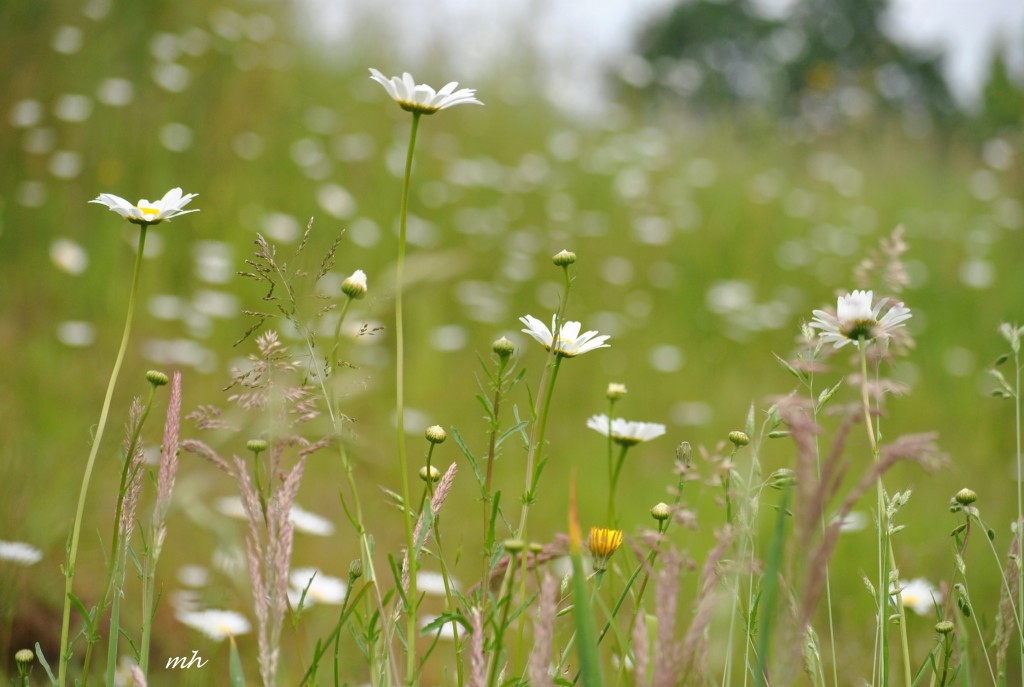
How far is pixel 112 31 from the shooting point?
470 cm

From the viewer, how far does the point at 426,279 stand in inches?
84.0

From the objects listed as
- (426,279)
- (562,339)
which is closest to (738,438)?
(562,339)

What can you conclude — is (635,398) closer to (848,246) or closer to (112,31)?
(848,246)

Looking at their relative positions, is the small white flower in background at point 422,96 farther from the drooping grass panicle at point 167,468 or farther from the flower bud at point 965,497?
the flower bud at point 965,497

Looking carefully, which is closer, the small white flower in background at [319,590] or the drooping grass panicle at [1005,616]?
the drooping grass panicle at [1005,616]

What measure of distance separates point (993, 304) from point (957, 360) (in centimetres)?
93

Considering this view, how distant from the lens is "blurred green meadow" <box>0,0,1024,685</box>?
104 inches

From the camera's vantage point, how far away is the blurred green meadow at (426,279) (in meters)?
2.64

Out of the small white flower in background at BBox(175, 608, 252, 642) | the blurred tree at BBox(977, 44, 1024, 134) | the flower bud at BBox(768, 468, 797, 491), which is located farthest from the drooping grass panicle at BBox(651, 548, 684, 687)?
the blurred tree at BBox(977, 44, 1024, 134)

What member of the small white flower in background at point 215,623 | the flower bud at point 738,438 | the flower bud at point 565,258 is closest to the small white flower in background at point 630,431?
the flower bud at point 738,438

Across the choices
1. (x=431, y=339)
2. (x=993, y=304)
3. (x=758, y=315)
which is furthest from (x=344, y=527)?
(x=993, y=304)

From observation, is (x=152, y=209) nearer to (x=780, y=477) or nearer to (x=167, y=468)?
(x=167, y=468)

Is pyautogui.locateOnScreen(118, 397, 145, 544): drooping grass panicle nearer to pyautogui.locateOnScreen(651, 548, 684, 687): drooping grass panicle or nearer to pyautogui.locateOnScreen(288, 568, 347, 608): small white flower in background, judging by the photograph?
pyautogui.locateOnScreen(651, 548, 684, 687): drooping grass panicle

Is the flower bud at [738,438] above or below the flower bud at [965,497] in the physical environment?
above
